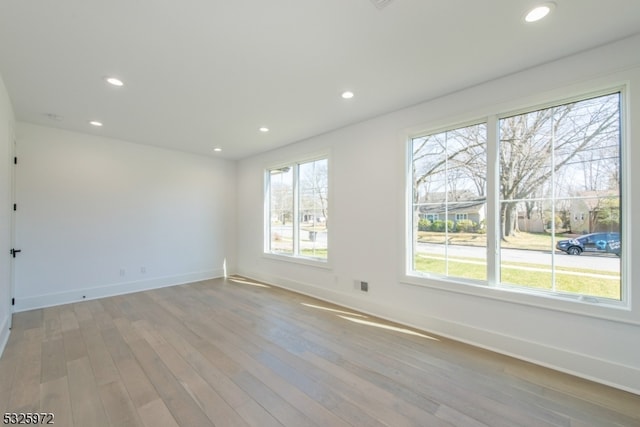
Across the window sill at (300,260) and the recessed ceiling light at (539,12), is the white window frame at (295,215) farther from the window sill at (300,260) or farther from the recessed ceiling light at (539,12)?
the recessed ceiling light at (539,12)

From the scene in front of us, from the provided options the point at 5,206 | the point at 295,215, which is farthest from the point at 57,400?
the point at 295,215

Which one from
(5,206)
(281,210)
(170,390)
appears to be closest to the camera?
(170,390)

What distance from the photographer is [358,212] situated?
12.8 feet

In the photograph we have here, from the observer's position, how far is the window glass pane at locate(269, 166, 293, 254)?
5.26m

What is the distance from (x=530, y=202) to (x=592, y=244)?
1.86ft

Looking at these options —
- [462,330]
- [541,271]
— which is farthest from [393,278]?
[541,271]

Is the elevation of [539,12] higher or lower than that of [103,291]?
higher

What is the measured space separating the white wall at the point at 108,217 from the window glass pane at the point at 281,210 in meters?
1.32

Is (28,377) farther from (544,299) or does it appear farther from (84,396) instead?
(544,299)

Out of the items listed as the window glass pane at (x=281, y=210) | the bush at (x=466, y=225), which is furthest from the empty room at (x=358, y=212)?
the window glass pane at (x=281, y=210)

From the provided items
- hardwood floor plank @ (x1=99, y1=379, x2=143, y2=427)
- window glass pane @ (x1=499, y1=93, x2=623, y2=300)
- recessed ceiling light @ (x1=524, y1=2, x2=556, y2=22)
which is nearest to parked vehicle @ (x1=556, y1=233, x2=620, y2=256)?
window glass pane @ (x1=499, y1=93, x2=623, y2=300)

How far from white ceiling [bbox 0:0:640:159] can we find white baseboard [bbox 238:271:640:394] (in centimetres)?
256

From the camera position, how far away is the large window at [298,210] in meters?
4.65

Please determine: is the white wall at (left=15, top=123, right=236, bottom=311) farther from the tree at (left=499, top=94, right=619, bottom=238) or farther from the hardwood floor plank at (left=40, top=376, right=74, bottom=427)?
the tree at (left=499, top=94, right=619, bottom=238)
